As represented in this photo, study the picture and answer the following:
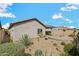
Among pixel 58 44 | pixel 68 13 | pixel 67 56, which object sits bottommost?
pixel 67 56

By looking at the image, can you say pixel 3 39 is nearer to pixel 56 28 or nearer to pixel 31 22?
pixel 31 22

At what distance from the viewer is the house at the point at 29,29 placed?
169 cm

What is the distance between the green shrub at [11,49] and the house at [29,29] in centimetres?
6

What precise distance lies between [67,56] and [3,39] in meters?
0.58

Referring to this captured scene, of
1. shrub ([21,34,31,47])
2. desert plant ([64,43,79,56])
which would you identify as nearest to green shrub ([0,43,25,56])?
shrub ([21,34,31,47])

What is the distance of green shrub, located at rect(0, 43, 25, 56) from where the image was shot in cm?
168

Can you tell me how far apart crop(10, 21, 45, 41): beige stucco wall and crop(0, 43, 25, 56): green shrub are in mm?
62

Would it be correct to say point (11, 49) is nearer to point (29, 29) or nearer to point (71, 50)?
point (29, 29)

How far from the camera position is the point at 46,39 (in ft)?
5.59

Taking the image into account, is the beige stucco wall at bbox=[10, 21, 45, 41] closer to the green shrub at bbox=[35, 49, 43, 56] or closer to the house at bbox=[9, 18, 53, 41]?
the house at bbox=[9, 18, 53, 41]

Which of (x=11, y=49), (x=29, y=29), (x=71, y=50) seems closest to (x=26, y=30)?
(x=29, y=29)

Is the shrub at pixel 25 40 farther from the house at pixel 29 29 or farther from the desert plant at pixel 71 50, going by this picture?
the desert plant at pixel 71 50

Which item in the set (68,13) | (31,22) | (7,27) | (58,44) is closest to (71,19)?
(68,13)

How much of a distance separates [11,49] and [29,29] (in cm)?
23
